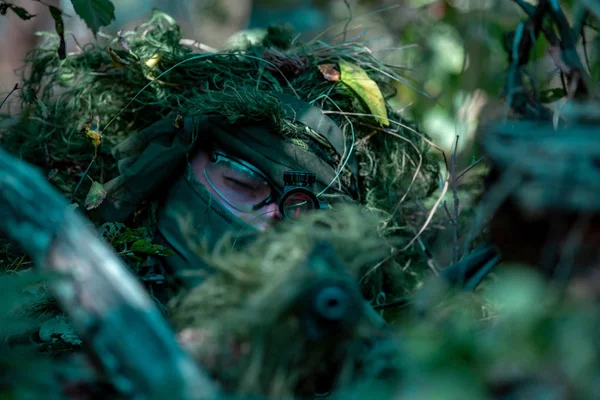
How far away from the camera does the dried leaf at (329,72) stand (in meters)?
2.05

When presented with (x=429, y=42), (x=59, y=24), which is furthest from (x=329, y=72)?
(x=429, y=42)

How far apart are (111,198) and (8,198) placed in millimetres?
1013

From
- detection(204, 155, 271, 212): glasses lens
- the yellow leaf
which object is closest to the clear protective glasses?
detection(204, 155, 271, 212): glasses lens

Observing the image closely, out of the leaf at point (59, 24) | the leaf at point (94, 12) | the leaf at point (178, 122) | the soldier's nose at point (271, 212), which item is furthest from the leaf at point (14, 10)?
the soldier's nose at point (271, 212)

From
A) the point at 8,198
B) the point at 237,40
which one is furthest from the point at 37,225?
the point at 237,40

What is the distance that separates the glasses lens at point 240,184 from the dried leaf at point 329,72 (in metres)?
0.43

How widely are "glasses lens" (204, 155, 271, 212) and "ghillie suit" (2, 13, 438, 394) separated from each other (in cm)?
4

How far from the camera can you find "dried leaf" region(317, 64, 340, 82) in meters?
2.05

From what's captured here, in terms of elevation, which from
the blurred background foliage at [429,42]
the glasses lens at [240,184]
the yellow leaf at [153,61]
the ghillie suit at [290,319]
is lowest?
the blurred background foliage at [429,42]

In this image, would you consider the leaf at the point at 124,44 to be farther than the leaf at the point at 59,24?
Yes

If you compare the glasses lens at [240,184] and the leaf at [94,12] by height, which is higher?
the leaf at [94,12]

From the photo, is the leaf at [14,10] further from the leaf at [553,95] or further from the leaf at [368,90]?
the leaf at [553,95]

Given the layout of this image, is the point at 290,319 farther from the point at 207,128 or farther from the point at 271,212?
the point at 207,128

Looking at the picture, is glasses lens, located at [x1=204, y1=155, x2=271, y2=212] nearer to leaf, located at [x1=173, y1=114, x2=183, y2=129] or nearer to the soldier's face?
the soldier's face
